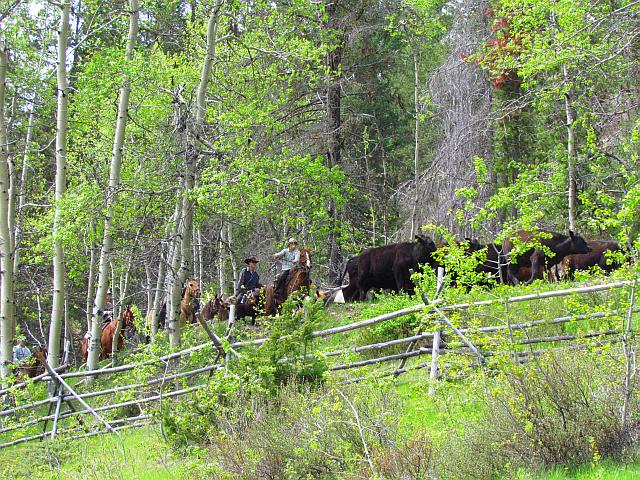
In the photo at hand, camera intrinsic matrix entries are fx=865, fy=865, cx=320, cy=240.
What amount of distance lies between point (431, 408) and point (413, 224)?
15429mm

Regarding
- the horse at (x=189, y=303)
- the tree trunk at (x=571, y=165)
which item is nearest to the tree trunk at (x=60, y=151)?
the horse at (x=189, y=303)

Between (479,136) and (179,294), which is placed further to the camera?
(479,136)

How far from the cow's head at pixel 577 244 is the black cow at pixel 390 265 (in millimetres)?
3057

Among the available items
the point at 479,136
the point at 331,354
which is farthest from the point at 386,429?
the point at 479,136

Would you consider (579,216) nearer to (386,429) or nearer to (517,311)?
(517,311)

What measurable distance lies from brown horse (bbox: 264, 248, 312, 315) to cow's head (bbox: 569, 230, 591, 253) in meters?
5.74

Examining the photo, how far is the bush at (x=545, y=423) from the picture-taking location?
6754 mm

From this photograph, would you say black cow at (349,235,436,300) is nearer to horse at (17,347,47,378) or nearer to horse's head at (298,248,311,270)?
horse's head at (298,248,311,270)

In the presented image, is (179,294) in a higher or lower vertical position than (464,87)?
lower

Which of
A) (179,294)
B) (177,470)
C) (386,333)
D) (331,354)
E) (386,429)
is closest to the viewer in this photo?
(386,429)

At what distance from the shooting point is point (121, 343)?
24328 mm

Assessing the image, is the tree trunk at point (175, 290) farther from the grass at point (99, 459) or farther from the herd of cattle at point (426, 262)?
the herd of cattle at point (426, 262)


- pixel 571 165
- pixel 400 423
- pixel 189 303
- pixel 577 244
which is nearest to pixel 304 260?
pixel 189 303

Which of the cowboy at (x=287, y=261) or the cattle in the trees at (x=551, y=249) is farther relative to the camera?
the cowboy at (x=287, y=261)
